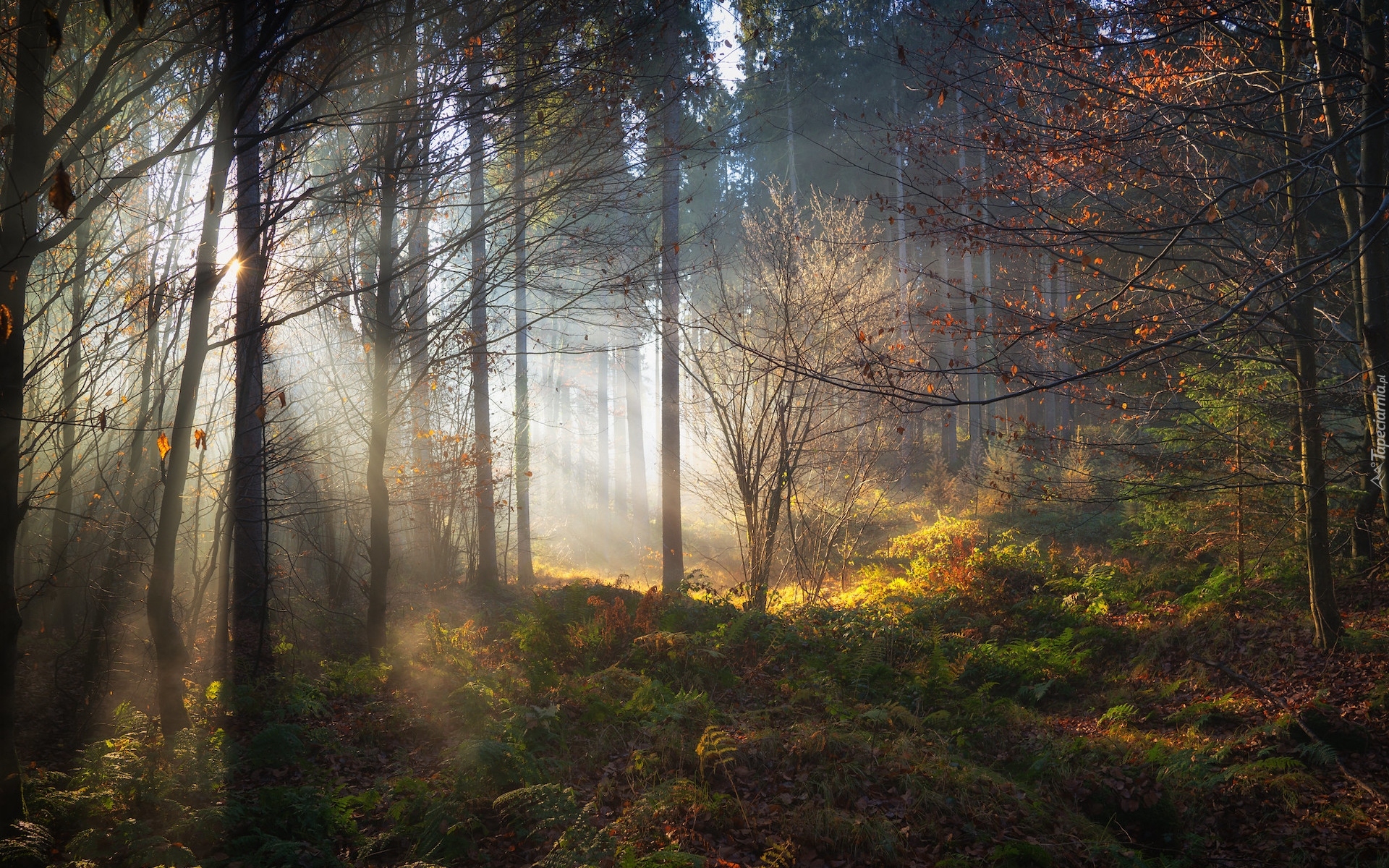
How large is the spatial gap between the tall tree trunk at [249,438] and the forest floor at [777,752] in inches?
36.8

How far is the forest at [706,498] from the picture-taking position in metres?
4.05

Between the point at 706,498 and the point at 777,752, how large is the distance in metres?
6.15

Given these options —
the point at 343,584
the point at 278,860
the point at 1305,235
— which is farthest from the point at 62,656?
the point at 1305,235

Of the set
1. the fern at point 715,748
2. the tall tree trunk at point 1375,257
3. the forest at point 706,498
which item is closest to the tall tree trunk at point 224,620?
the forest at point 706,498

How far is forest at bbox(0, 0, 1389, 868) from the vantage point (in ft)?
13.3

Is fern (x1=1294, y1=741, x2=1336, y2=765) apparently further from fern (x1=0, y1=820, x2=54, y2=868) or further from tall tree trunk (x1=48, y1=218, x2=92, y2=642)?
tall tree trunk (x1=48, y1=218, x2=92, y2=642)

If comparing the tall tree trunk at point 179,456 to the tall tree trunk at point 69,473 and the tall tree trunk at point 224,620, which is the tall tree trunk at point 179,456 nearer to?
the tall tree trunk at point 224,620

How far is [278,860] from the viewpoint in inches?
145

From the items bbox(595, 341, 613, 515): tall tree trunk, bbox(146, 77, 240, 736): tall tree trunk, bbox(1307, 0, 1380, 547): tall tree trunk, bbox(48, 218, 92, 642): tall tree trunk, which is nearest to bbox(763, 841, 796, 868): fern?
bbox(146, 77, 240, 736): tall tree trunk

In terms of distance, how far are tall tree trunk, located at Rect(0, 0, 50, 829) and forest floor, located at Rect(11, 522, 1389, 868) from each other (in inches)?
20.9

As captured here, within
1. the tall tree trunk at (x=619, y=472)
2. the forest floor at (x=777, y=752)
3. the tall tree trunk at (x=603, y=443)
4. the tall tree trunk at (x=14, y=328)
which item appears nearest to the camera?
the tall tree trunk at (x=14, y=328)

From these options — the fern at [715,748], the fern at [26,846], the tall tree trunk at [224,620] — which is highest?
the tall tree trunk at [224,620]

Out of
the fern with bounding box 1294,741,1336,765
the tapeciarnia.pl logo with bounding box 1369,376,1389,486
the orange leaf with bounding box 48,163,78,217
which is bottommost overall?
the fern with bounding box 1294,741,1336,765

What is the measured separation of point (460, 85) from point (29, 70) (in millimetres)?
2656
